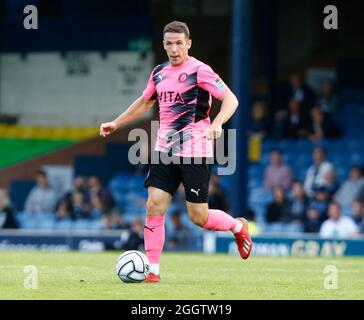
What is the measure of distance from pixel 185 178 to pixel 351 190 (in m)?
9.72

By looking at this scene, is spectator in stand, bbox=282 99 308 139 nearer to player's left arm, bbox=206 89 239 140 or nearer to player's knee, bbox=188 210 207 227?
player's knee, bbox=188 210 207 227

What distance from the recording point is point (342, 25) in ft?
81.9

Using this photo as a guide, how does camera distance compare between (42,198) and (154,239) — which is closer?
(154,239)

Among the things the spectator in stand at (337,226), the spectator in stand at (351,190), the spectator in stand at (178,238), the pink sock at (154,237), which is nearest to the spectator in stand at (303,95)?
the spectator in stand at (351,190)

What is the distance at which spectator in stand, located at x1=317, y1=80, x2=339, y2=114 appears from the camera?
22031 mm

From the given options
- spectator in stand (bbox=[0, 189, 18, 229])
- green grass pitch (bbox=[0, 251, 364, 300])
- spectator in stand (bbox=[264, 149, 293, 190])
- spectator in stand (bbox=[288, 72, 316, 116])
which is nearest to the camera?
green grass pitch (bbox=[0, 251, 364, 300])

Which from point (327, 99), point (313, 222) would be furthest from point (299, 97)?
point (313, 222)

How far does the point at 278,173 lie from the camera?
808 inches

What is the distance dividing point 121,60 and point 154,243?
16.7m

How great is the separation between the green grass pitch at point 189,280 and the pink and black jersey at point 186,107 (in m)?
1.12

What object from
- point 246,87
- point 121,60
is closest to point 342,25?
point 121,60

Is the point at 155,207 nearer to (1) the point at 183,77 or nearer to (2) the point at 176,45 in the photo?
(1) the point at 183,77

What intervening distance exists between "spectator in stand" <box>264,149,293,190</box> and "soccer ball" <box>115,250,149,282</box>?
10.7 metres

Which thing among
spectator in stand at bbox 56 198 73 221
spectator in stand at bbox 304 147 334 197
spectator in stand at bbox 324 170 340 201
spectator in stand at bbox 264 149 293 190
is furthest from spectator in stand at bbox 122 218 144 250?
spectator in stand at bbox 56 198 73 221
